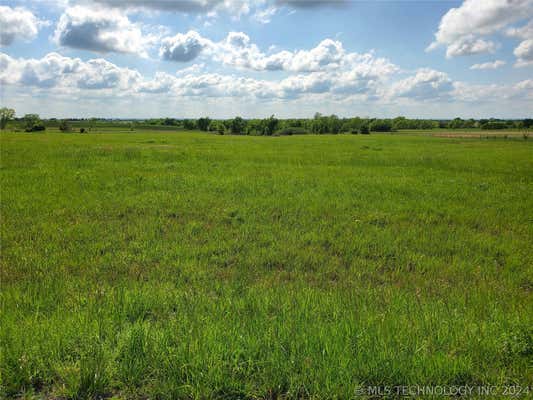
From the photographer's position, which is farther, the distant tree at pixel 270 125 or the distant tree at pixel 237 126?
the distant tree at pixel 237 126

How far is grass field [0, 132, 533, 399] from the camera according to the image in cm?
312

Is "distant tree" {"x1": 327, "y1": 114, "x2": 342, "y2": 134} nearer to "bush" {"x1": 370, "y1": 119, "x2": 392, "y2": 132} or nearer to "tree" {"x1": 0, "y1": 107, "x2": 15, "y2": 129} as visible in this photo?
A: "bush" {"x1": 370, "y1": 119, "x2": 392, "y2": 132}

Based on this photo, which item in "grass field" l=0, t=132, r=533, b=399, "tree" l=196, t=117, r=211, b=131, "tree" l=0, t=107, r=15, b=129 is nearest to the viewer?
"grass field" l=0, t=132, r=533, b=399

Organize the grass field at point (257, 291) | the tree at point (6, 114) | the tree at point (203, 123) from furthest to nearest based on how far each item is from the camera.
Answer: the tree at point (203, 123) < the tree at point (6, 114) < the grass field at point (257, 291)

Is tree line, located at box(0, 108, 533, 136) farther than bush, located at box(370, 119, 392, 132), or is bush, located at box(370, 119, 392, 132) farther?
bush, located at box(370, 119, 392, 132)

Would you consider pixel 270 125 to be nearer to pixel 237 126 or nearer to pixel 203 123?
pixel 237 126

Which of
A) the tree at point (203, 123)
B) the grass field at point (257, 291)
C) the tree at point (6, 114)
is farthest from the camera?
the tree at point (203, 123)

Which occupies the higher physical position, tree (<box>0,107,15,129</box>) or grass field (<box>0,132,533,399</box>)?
tree (<box>0,107,15,129</box>)

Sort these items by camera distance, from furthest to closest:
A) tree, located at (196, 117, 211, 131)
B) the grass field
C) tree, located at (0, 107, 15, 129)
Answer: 1. tree, located at (196, 117, 211, 131)
2. tree, located at (0, 107, 15, 129)
3. the grass field

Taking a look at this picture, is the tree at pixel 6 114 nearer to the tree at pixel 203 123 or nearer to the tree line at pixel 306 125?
the tree line at pixel 306 125

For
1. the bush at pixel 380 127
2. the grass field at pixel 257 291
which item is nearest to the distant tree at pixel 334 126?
the bush at pixel 380 127

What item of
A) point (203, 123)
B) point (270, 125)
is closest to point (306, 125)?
point (270, 125)

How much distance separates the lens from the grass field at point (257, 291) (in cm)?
312

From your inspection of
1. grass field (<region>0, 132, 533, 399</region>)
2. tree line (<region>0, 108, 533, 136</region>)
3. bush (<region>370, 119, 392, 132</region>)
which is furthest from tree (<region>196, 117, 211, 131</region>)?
grass field (<region>0, 132, 533, 399</region>)
